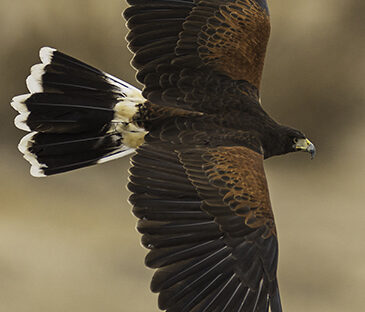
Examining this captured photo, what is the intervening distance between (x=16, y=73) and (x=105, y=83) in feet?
9.16

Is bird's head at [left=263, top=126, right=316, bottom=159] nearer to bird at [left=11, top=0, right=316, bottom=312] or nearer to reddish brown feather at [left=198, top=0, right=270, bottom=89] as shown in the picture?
bird at [left=11, top=0, right=316, bottom=312]

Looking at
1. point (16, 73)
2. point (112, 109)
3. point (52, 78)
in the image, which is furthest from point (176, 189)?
point (16, 73)

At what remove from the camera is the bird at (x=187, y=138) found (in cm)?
354

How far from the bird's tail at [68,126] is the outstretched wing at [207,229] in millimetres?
415

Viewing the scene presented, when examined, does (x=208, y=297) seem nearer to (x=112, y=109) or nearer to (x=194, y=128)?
(x=194, y=128)

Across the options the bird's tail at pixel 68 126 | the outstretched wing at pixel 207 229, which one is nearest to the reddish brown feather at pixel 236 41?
the bird's tail at pixel 68 126

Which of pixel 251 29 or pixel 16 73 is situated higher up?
pixel 16 73

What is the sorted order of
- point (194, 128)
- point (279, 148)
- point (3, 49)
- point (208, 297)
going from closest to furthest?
point (208, 297) < point (194, 128) < point (279, 148) < point (3, 49)

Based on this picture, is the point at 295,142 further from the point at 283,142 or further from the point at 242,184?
the point at 242,184

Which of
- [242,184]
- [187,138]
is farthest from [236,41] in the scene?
[242,184]

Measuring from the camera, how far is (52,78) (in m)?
4.27

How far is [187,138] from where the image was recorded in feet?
13.0

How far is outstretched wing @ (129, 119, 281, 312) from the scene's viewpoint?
11.4 feet

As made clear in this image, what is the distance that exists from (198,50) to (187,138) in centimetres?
62
